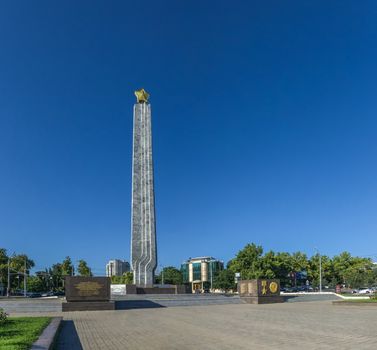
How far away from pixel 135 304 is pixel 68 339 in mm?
14910

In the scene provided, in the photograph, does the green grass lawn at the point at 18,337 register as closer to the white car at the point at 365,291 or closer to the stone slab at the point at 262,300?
the stone slab at the point at 262,300

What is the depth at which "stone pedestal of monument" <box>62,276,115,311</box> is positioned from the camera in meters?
21.3

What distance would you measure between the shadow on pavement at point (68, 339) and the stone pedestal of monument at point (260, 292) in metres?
17.8

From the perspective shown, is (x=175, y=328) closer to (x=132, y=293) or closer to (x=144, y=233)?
(x=132, y=293)

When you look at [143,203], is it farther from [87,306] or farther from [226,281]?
[226,281]

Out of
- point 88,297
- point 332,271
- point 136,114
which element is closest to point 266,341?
point 88,297

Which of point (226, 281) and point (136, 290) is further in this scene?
point (226, 281)

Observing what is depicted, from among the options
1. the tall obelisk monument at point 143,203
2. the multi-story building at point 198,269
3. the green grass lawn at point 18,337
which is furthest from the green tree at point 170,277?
the green grass lawn at point 18,337

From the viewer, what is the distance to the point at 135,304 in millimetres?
25281

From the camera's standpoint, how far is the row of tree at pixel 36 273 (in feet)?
210

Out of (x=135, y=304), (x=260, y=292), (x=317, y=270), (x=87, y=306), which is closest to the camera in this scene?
(x=87, y=306)

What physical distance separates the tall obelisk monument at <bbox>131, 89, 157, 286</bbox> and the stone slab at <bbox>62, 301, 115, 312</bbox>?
14702 mm

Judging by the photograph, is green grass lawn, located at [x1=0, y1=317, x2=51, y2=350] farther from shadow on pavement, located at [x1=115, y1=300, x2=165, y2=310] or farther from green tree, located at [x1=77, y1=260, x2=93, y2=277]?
green tree, located at [x1=77, y1=260, x2=93, y2=277]

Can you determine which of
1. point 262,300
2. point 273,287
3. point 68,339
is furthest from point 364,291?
point 68,339
